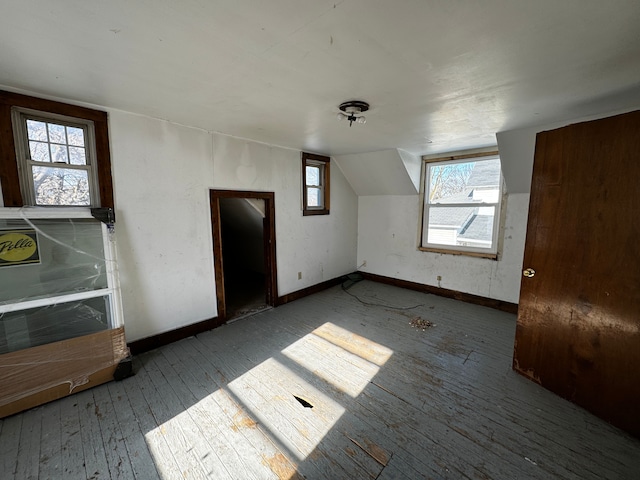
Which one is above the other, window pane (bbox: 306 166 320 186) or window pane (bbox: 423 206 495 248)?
window pane (bbox: 306 166 320 186)

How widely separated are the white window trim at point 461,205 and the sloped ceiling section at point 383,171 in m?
0.15

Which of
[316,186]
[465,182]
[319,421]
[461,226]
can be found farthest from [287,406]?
[465,182]

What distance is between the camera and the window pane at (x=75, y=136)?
2119mm

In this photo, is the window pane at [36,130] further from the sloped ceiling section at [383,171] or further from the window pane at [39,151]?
the sloped ceiling section at [383,171]

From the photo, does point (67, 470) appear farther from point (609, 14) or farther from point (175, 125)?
point (609, 14)

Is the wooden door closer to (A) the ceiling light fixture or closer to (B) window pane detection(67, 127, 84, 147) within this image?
(A) the ceiling light fixture

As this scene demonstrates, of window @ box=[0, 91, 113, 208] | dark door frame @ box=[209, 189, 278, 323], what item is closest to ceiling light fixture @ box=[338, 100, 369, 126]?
dark door frame @ box=[209, 189, 278, 323]

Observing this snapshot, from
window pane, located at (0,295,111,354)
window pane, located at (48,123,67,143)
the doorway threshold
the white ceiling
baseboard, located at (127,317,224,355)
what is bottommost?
the doorway threshold

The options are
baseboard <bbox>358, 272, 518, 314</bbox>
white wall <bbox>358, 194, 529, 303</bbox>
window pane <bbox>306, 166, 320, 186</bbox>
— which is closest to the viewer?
white wall <bbox>358, 194, 529, 303</bbox>

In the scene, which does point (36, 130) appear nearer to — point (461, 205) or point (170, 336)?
point (170, 336)

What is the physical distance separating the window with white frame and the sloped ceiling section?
10.5 ft

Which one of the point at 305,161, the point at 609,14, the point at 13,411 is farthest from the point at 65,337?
the point at 609,14

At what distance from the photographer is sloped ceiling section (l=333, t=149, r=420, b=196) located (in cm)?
387

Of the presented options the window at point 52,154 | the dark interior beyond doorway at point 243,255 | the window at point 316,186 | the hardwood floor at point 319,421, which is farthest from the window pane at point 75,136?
the window at point 316,186
